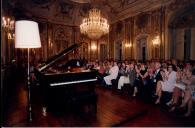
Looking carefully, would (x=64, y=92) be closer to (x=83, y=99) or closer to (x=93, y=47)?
(x=83, y=99)

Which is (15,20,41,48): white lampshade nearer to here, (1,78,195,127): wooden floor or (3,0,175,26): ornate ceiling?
(1,78,195,127): wooden floor

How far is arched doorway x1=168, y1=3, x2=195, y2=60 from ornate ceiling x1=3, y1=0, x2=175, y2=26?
150 centimetres

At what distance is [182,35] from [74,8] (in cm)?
907

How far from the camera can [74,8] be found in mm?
13070

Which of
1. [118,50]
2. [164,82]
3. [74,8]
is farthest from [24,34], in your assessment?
[118,50]

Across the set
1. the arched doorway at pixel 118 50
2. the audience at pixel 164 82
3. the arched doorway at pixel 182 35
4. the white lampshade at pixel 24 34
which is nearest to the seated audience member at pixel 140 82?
the audience at pixel 164 82

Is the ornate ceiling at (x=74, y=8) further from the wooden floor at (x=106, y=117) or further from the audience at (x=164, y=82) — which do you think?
Answer: the wooden floor at (x=106, y=117)

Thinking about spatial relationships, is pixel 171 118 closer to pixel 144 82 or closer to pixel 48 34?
pixel 144 82

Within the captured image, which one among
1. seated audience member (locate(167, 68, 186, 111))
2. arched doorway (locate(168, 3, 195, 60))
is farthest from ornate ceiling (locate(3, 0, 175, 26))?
seated audience member (locate(167, 68, 186, 111))

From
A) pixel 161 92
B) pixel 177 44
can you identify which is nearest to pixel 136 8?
pixel 177 44

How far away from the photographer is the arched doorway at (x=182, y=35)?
29.7 ft

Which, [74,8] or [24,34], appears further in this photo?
[74,8]

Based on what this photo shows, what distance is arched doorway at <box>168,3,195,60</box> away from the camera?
9.06 meters

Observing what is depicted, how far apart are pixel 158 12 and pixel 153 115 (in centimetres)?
794
